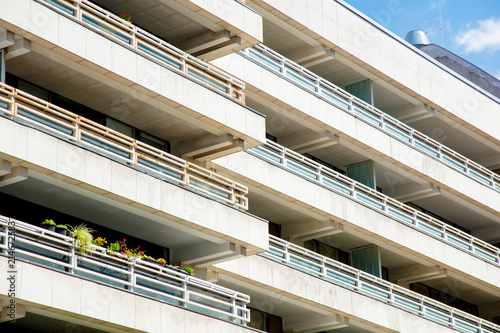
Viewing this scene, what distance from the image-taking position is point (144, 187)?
26.2m

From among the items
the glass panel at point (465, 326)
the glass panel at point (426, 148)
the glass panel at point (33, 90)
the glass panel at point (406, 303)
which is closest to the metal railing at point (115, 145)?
the glass panel at point (33, 90)

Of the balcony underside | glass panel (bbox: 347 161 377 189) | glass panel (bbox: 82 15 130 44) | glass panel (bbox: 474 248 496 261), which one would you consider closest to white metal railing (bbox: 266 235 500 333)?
the balcony underside

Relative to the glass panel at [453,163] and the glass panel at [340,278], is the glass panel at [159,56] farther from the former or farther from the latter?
the glass panel at [453,163]

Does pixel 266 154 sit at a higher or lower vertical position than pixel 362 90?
lower

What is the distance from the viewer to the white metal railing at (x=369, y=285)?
109 ft

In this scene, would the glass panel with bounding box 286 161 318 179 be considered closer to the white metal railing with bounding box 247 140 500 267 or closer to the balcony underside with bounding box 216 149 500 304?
the white metal railing with bounding box 247 140 500 267

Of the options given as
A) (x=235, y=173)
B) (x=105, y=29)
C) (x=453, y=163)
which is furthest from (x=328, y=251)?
(x=105, y=29)

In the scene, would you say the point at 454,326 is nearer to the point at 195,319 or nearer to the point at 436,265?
the point at 436,265

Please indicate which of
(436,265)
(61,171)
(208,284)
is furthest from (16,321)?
(436,265)

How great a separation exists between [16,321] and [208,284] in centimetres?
604

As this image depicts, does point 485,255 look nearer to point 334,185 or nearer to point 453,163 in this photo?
point 453,163

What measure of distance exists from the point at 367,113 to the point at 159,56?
41.6ft

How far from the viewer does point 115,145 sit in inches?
1024

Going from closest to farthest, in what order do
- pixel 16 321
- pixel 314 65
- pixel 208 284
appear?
pixel 16 321, pixel 208 284, pixel 314 65
